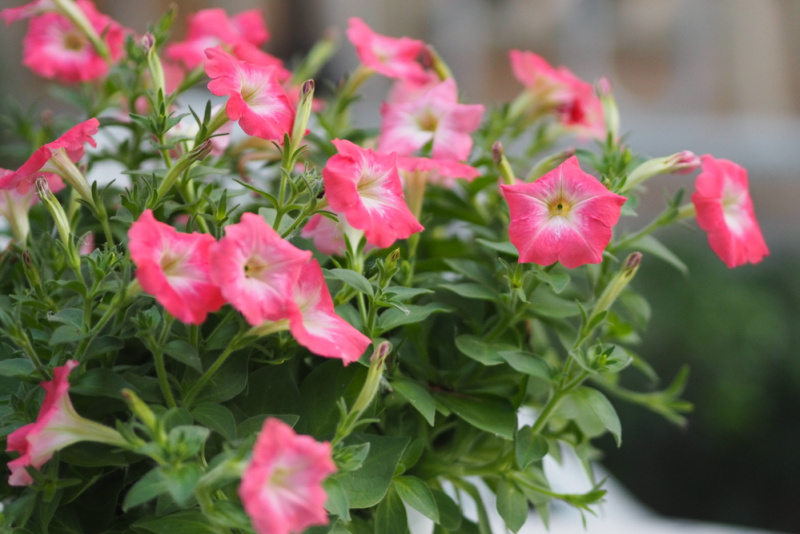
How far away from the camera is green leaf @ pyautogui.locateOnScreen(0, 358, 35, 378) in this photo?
0.99 ft

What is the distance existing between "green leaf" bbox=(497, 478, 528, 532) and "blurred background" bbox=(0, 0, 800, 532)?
145cm

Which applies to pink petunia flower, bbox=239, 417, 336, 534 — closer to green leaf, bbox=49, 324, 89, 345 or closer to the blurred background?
green leaf, bbox=49, 324, 89, 345

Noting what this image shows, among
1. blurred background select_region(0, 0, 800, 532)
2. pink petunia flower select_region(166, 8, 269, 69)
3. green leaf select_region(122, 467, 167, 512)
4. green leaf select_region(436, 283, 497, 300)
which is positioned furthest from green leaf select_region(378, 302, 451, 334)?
blurred background select_region(0, 0, 800, 532)

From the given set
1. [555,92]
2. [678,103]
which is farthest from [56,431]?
[678,103]

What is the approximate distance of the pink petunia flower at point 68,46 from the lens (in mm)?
494

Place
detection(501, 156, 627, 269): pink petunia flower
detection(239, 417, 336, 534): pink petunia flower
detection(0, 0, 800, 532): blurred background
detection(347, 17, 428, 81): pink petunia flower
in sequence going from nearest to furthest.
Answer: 1. detection(239, 417, 336, 534): pink petunia flower
2. detection(501, 156, 627, 269): pink petunia flower
3. detection(347, 17, 428, 81): pink petunia flower
4. detection(0, 0, 800, 532): blurred background

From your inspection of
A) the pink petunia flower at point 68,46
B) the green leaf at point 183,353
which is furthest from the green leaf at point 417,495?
the pink petunia flower at point 68,46

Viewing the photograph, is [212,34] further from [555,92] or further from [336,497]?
[336,497]

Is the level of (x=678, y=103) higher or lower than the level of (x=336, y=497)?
lower

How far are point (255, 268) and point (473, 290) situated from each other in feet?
0.46

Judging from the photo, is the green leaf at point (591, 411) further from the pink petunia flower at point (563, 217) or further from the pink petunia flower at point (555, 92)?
the pink petunia flower at point (555, 92)

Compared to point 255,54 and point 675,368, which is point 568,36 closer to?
point 675,368

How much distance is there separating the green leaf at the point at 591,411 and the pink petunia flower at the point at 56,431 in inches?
8.0

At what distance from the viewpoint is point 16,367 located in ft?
1.01
